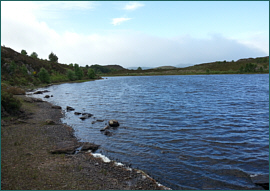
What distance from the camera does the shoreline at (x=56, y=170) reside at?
10.9m

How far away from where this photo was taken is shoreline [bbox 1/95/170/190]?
1091 centimetres

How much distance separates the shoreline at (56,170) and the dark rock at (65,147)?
0.81 ft

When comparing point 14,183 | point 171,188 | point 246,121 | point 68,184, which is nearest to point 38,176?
point 14,183

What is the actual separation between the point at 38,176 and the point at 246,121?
81.4 ft

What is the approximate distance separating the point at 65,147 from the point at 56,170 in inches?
188

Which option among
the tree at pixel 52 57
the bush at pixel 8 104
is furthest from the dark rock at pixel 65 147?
the tree at pixel 52 57

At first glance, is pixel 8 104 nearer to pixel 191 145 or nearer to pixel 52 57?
pixel 191 145

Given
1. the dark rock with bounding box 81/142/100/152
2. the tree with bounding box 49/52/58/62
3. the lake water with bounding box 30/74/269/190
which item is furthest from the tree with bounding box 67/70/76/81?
the dark rock with bounding box 81/142/100/152

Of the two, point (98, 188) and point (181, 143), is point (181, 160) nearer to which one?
point (181, 143)

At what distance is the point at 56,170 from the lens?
1260 cm

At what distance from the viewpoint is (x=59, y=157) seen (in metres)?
15.1

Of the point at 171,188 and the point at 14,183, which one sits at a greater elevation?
the point at 14,183

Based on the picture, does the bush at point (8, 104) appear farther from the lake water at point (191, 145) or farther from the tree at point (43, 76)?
the tree at point (43, 76)

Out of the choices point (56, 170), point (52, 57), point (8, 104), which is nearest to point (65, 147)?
point (56, 170)
